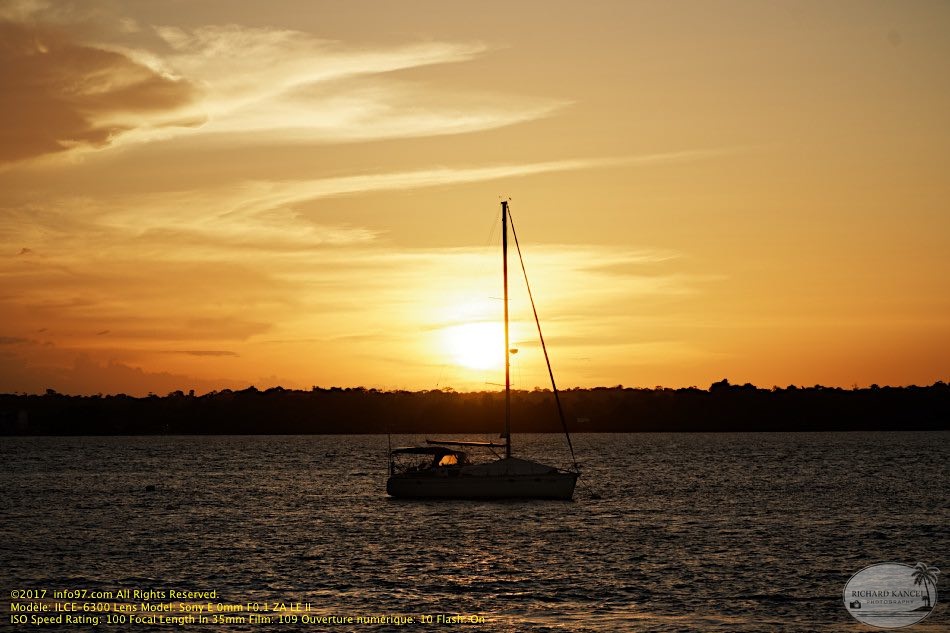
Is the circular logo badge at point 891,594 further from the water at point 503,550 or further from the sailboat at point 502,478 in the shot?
the sailboat at point 502,478

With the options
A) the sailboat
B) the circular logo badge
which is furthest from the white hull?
the circular logo badge

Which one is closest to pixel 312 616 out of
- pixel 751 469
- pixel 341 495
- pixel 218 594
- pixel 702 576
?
pixel 218 594

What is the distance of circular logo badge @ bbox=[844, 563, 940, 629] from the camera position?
3691cm

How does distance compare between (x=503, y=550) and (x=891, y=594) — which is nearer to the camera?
(x=891, y=594)

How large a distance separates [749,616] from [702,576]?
28.0 feet

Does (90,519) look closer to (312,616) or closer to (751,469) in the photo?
(312,616)

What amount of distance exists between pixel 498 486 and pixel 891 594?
35.1m

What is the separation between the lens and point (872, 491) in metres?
98.4

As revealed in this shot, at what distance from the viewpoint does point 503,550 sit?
5456 cm

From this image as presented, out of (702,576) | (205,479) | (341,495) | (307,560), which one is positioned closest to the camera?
(702,576)

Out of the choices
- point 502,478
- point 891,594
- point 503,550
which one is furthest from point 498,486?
point 891,594

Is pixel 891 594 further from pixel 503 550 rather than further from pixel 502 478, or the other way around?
pixel 502 478

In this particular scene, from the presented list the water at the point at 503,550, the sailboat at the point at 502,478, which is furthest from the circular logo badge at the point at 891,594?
the sailboat at the point at 502,478

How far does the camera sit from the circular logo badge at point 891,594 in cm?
3691
